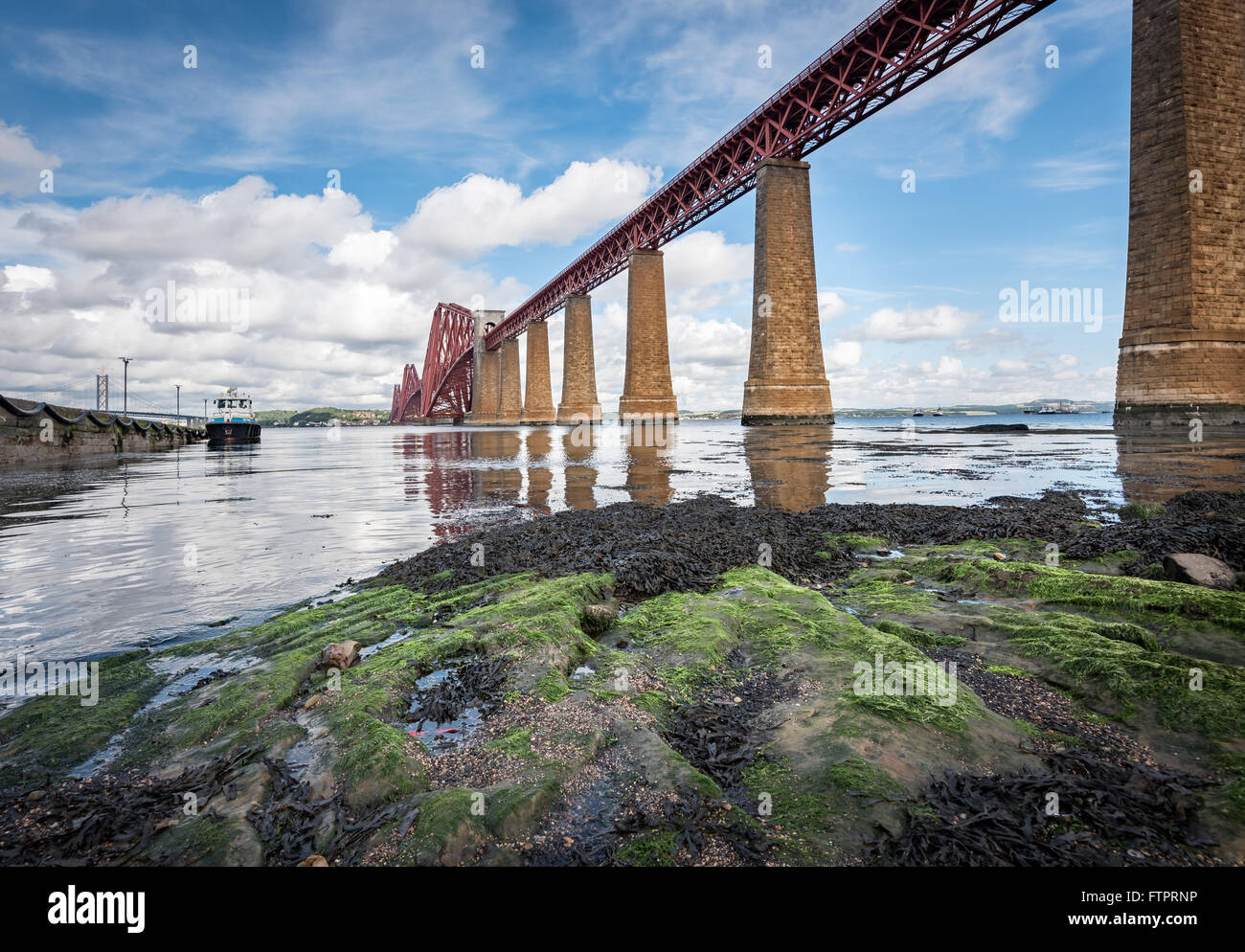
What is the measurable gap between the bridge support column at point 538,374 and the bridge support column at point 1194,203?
59.7 m

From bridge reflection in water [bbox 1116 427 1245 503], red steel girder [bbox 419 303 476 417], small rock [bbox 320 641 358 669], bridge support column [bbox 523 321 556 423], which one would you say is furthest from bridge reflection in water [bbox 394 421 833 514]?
red steel girder [bbox 419 303 476 417]

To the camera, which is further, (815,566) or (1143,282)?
(1143,282)

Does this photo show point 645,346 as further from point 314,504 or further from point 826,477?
point 314,504

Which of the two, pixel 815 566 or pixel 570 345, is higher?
pixel 570 345

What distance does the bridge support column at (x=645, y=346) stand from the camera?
45.1m

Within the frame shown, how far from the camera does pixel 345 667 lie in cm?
335

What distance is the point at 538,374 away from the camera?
7250 cm

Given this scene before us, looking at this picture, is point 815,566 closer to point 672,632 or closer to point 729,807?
point 672,632

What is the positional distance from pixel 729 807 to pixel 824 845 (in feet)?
1.02

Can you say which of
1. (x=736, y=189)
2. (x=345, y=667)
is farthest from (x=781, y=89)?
(x=345, y=667)

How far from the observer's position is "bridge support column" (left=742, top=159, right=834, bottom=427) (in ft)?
104

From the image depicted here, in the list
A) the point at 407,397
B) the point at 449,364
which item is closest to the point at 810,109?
the point at 449,364

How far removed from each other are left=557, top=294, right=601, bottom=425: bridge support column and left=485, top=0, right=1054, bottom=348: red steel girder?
12.6 m

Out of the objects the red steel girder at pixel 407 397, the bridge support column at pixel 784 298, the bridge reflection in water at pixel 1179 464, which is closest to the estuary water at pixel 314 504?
the bridge reflection in water at pixel 1179 464
